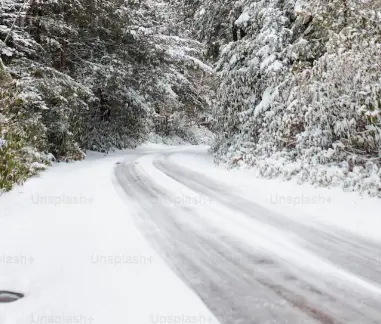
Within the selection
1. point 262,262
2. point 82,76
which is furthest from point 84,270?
point 82,76

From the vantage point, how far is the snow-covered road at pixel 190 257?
10.8 feet

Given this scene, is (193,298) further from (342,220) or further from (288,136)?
(288,136)

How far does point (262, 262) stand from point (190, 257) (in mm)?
852

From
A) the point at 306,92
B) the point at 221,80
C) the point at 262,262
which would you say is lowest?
the point at 262,262

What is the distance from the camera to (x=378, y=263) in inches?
173

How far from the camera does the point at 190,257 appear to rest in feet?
15.0

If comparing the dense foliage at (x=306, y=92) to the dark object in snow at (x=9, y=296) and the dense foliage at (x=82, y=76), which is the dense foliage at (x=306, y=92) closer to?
the dense foliage at (x=82, y=76)

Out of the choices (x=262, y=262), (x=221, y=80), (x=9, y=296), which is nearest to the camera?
(x=9, y=296)

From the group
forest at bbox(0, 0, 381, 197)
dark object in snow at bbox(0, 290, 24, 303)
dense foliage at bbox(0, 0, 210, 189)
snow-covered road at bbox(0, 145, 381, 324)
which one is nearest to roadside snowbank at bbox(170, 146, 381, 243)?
snow-covered road at bbox(0, 145, 381, 324)

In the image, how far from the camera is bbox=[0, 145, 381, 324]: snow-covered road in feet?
10.8

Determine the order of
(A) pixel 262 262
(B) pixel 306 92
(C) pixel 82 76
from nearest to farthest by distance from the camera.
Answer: (A) pixel 262 262 → (B) pixel 306 92 → (C) pixel 82 76

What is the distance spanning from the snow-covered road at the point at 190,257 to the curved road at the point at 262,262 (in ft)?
0.05

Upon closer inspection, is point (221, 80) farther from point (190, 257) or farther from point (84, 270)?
point (84, 270)

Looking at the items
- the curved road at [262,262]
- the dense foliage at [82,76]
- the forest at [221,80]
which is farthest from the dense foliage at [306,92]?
the dense foliage at [82,76]
